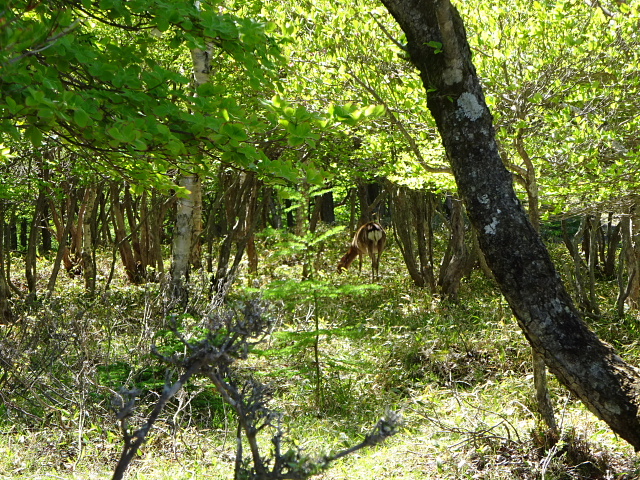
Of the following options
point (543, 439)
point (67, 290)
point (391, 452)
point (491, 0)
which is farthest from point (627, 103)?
point (67, 290)

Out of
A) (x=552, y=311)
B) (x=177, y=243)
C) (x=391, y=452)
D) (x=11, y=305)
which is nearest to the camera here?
(x=552, y=311)

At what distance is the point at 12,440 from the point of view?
17.0 feet

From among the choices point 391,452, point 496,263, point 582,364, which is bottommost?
point 391,452

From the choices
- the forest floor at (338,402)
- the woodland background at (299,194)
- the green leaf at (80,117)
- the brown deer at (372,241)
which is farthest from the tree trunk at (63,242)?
the green leaf at (80,117)

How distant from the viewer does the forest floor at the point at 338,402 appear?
477 centimetres

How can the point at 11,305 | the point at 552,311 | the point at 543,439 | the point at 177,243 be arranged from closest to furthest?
1. the point at 552,311
2. the point at 543,439
3. the point at 177,243
4. the point at 11,305

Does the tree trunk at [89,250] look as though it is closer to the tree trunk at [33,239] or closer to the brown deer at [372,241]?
the tree trunk at [33,239]

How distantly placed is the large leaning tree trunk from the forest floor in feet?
3.40

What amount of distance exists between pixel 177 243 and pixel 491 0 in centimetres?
670

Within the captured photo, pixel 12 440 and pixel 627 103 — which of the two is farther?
pixel 627 103

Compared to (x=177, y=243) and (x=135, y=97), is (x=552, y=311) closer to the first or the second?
(x=135, y=97)

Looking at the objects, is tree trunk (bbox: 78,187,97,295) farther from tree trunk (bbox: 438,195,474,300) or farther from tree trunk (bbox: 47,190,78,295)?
tree trunk (bbox: 438,195,474,300)

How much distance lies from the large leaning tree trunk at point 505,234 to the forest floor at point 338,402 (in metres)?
1.04

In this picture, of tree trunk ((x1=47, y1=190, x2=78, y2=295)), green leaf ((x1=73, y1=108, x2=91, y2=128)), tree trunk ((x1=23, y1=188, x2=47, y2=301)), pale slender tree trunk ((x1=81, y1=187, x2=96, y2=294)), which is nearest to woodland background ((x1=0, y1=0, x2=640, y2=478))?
green leaf ((x1=73, y1=108, x2=91, y2=128))
